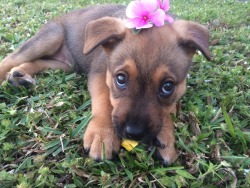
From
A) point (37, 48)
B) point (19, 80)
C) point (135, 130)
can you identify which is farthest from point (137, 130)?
point (37, 48)

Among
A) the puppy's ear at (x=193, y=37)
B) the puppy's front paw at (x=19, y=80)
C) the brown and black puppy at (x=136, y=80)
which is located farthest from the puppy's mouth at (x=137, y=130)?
the puppy's front paw at (x=19, y=80)

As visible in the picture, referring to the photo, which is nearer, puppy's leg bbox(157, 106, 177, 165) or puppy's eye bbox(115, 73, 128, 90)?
puppy's leg bbox(157, 106, 177, 165)

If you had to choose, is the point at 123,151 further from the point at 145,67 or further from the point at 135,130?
the point at 145,67

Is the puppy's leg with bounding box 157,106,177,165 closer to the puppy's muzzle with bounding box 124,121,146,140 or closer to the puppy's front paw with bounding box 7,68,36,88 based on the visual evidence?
the puppy's muzzle with bounding box 124,121,146,140

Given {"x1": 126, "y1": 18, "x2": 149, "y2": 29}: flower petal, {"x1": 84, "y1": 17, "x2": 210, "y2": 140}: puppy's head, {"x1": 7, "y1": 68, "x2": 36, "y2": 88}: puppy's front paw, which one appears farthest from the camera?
{"x1": 7, "y1": 68, "x2": 36, "y2": 88}: puppy's front paw

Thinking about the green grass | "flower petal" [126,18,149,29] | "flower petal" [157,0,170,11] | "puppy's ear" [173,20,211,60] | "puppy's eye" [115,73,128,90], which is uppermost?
"flower petal" [157,0,170,11]

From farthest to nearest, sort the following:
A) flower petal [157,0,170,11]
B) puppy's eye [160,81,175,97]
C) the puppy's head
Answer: flower petal [157,0,170,11] < puppy's eye [160,81,175,97] < the puppy's head

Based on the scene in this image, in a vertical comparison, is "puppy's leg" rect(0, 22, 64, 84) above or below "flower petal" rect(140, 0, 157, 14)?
below

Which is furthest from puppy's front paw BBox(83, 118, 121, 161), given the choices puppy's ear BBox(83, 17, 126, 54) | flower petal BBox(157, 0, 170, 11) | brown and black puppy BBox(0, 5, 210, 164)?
flower petal BBox(157, 0, 170, 11)
